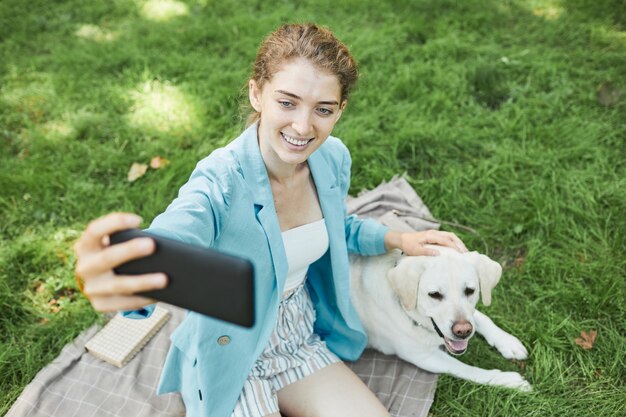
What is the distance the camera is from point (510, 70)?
4531 millimetres

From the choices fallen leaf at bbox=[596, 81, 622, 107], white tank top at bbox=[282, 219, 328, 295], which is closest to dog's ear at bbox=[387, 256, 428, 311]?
white tank top at bbox=[282, 219, 328, 295]

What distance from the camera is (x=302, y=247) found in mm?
2193

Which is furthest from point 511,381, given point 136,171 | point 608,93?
point 136,171

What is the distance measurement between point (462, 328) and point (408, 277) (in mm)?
336

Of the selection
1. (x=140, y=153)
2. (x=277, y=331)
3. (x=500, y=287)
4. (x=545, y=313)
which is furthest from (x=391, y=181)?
(x=140, y=153)

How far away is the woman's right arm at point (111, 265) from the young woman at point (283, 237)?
0.33 metres

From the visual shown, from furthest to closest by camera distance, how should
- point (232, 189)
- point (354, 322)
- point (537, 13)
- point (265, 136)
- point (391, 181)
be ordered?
point (537, 13) < point (391, 181) < point (354, 322) < point (265, 136) < point (232, 189)

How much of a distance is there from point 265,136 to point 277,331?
35.9 inches

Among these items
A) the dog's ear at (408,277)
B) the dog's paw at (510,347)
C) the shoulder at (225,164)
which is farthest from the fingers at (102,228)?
the dog's paw at (510,347)

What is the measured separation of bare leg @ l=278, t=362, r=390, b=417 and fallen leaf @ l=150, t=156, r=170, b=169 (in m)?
2.29

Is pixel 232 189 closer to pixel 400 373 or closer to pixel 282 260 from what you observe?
pixel 282 260

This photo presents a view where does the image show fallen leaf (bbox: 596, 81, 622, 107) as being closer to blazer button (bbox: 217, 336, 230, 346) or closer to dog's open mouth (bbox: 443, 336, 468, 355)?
dog's open mouth (bbox: 443, 336, 468, 355)

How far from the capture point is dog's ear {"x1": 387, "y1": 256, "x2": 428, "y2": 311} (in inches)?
91.6

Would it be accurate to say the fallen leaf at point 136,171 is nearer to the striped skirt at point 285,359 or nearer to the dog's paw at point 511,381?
the striped skirt at point 285,359
